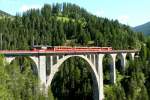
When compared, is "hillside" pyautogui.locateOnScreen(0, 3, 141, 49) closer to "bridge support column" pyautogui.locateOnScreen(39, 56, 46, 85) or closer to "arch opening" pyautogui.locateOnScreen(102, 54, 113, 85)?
"arch opening" pyautogui.locateOnScreen(102, 54, 113, 85)

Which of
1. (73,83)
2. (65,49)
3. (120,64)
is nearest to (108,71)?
(73,83)

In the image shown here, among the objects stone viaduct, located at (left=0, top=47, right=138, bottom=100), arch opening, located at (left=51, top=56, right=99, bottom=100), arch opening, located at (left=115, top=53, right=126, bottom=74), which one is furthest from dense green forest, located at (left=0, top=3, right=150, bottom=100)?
stone viaduct, located at (left=0, top=47, right=138, bottom=100)

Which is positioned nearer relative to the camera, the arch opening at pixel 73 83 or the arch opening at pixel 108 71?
the arch opening at pixel 73 83

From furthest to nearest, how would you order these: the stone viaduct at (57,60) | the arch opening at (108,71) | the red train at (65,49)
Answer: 1. the arch opening at (108,71)
2. the red train at (65,49)
3. the stone viaduct at (57,60)

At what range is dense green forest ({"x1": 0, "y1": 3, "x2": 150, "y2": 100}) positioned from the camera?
43.2 m

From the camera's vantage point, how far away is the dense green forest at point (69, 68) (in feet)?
142

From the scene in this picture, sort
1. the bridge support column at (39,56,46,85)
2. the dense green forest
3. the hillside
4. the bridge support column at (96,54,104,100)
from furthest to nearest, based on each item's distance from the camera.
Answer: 1. the hillside
2. the bridge support column at (96,54,104,100)
3. the bridge support column at (39,56,46,85)
4. the dense green forest

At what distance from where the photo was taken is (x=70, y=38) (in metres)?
152

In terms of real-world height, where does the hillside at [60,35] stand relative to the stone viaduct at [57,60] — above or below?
above

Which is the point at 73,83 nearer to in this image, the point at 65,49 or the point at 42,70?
the point at 65,49

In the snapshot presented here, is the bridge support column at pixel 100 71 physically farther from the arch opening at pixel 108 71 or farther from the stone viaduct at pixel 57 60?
the arch opening at pixel 108 71

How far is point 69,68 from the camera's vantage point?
303 feet

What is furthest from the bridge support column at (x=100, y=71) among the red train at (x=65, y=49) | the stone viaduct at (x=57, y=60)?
the red train at (x=65, y=49)

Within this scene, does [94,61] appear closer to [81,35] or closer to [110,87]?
[110,87]
